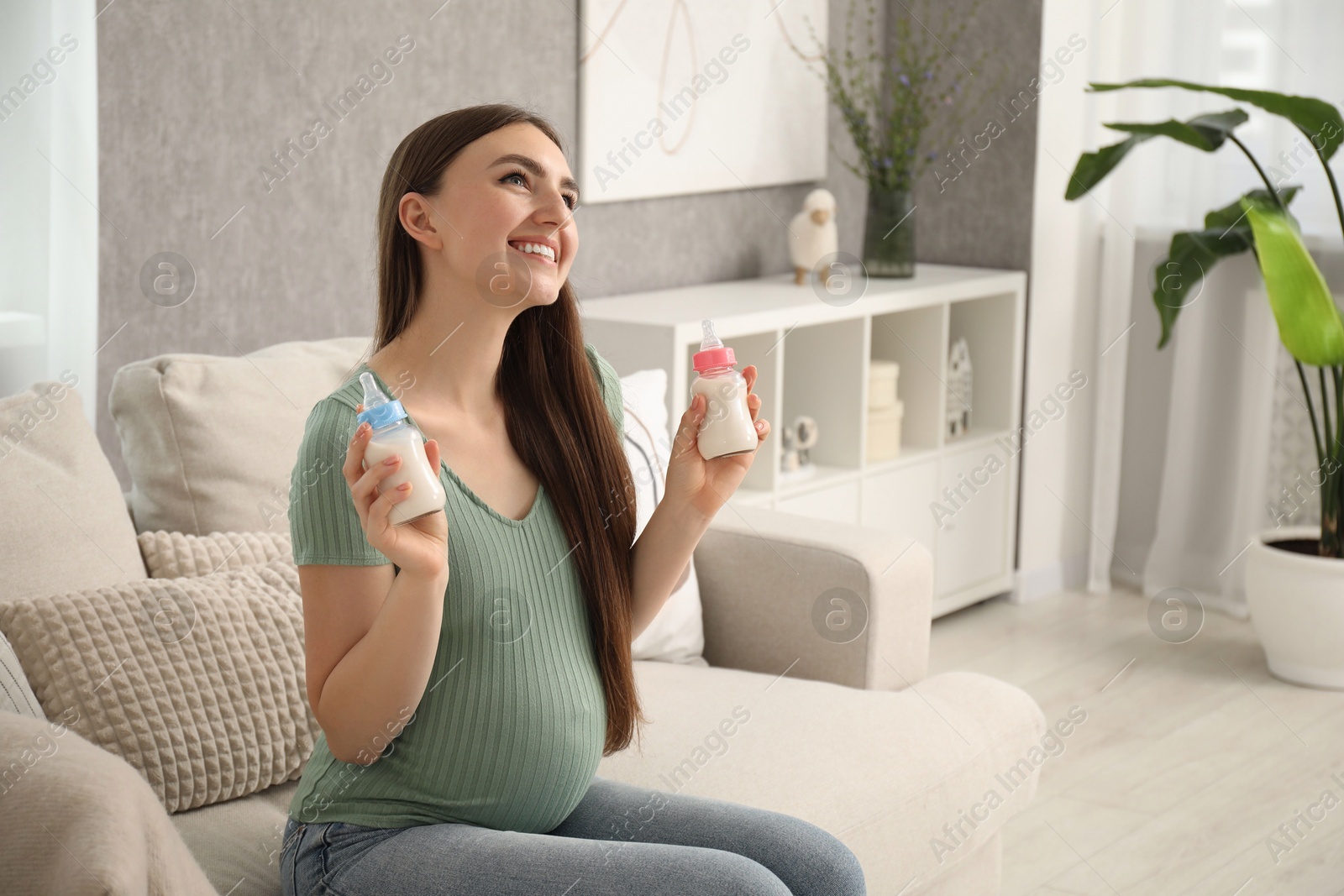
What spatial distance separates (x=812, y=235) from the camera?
11.3 feet

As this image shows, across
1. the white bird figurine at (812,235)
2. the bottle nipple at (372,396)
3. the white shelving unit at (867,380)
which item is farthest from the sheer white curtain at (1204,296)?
the bottle nipple at (372,396)

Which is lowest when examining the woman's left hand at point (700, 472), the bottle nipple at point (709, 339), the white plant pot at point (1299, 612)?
the white plant pot at point (1299, 612)

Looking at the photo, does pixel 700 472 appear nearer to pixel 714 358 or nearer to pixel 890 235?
pixel 714 358

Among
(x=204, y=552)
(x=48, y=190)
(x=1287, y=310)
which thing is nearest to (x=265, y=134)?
(x=48, y=190)

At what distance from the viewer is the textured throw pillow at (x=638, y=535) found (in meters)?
2.14

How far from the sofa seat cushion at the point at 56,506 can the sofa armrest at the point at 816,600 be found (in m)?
0.91

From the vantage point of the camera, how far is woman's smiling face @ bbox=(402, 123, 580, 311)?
133cm

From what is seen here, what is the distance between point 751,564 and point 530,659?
909mm

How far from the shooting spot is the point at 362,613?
124cm

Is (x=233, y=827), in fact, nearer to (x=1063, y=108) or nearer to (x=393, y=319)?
(x=393, y=319)

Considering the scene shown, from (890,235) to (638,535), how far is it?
5.52 ft

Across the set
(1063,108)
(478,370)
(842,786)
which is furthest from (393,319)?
(1063,108)

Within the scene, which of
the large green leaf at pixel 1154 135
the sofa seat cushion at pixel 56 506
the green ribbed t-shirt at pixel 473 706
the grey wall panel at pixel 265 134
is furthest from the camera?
the large green leaf at pixel 1154 135

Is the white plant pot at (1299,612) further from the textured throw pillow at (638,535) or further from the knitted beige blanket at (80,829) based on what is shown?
the knitted beige blanket at (80,829)
